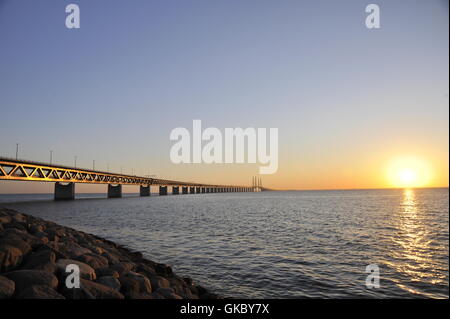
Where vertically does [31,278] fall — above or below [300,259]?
above

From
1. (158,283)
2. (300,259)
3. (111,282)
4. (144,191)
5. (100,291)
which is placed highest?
(100,291)

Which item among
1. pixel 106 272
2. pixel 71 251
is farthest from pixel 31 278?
pixel 71 251

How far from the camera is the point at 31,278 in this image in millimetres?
6035

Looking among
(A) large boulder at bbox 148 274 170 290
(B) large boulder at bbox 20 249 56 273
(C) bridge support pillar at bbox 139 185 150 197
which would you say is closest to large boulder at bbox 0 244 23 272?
(B) large boulder at bbox 20 249 56 273

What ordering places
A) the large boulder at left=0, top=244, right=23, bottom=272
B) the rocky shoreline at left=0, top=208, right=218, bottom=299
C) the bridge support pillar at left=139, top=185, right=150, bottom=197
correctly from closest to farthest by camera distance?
the rocky shoreline at left=0, top=208, right=218, bottom=299 → the large boulder at left=0, top=244, right=23, bottom=272 → the bridge support pillar at left=139, top=185, right=150, bottom=197

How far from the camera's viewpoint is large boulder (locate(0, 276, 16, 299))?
5363 mm

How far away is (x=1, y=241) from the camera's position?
8.02 meters

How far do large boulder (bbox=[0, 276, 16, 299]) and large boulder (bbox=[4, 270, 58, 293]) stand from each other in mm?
158

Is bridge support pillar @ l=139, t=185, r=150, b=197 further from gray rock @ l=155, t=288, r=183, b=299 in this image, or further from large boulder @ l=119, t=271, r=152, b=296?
gray rock @ l=155, t=288, r=183, b=299

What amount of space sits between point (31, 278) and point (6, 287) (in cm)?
56

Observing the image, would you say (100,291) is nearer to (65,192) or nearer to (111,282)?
(111,282)

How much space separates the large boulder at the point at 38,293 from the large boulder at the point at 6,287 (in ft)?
0.72
